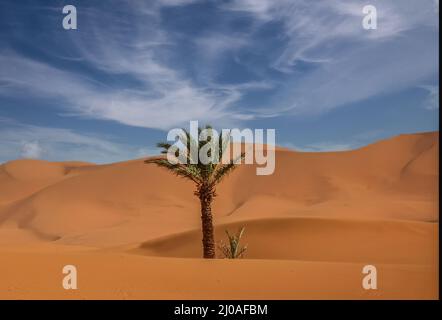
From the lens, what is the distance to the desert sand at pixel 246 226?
11500mm

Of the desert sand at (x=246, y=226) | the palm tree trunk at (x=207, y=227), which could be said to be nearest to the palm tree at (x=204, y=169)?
the palm tree trunk at (x=207, y=227)

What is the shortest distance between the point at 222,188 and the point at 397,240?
142ft

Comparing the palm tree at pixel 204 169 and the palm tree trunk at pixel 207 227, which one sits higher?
the palm tree at pixel 204 169

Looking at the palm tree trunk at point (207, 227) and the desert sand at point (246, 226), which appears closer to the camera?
the desert sand at point (246, 226)

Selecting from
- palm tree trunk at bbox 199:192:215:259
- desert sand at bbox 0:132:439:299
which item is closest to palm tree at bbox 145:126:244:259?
palm tree trunk at bbox 199:192:215:259

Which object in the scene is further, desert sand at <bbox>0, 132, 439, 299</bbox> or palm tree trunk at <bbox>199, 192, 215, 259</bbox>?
palm tree trunk at <bbox>199, 192, 215, 259</bbox>

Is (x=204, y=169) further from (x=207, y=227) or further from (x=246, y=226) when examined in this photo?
(x=246, y=226)

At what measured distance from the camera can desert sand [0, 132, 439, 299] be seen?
1150 centimetres

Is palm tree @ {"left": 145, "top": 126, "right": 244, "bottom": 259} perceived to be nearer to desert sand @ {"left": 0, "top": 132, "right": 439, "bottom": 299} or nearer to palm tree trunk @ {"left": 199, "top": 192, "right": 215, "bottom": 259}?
palm tree trunk @ {"left": 199, "top": 192, "right": 215, "bottom": 259}

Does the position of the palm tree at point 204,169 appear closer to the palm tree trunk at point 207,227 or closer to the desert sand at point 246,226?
the palm tree trunk at point 207,227

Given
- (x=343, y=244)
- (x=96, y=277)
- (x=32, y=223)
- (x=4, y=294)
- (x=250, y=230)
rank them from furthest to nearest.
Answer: (x=32, y=223) → (x=250, y=230) → (x=343, y=244) → (x=96, y=277) → (x=4, y=294)
